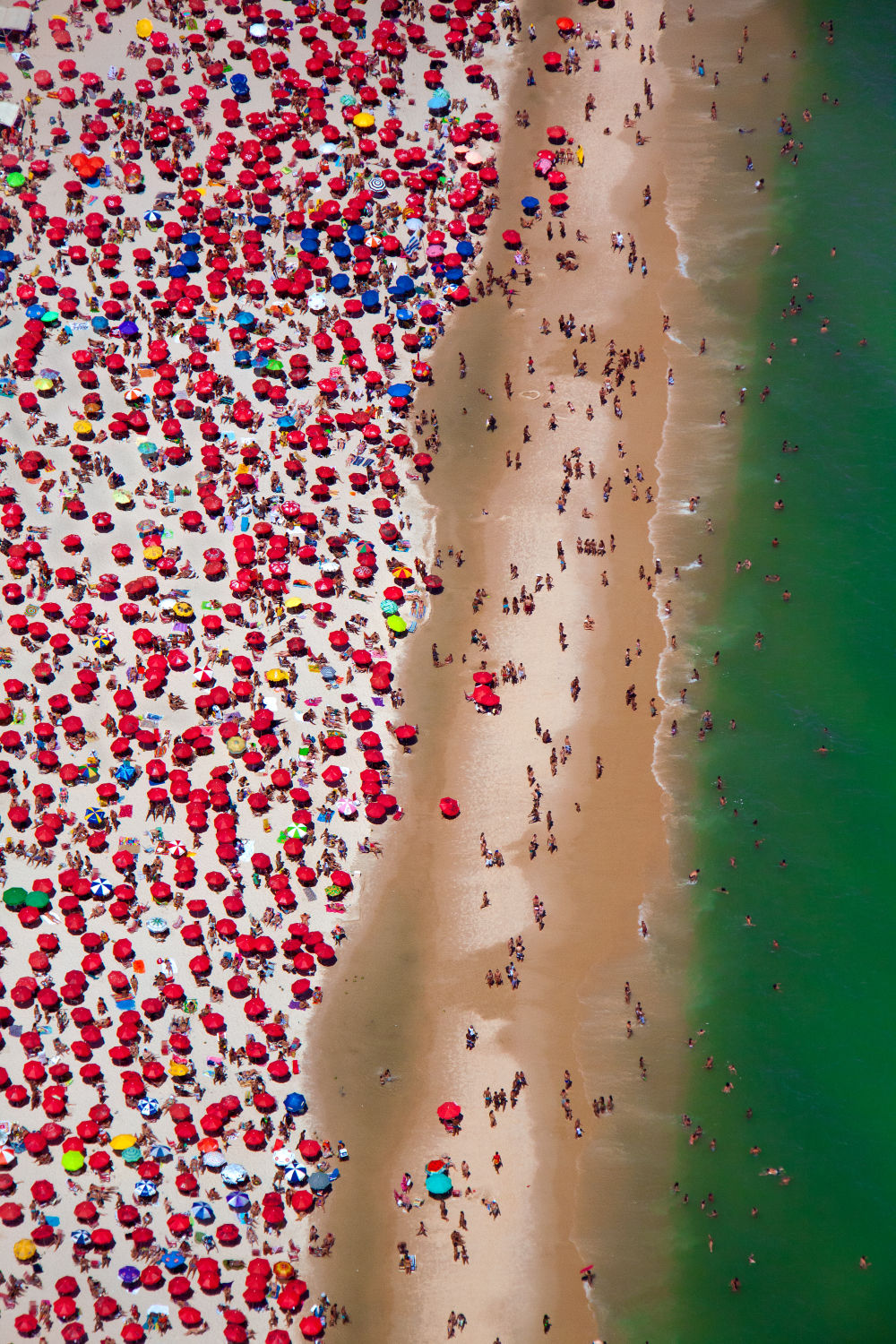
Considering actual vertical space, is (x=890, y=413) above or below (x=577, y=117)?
below

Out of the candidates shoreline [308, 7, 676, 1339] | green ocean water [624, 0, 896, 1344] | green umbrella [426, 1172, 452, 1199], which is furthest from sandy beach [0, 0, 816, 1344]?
green ocean water [624, 0, 896, 1344]

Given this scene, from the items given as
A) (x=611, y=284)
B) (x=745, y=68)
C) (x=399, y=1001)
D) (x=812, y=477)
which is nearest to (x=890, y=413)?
(x=812, y=477)

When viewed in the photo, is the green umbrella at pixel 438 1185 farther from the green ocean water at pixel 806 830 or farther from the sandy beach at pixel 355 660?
the green ocean water at pixel 806 830

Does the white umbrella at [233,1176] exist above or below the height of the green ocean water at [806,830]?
below

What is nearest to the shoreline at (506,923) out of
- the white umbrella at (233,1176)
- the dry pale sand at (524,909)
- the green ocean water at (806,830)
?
the dry pale sand at (524,909)

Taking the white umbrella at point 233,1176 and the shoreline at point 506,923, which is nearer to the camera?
the shoreline at point 506,923

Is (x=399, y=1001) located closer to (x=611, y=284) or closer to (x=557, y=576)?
(x=557, y=576)

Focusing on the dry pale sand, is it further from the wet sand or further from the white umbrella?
the white umbrella
